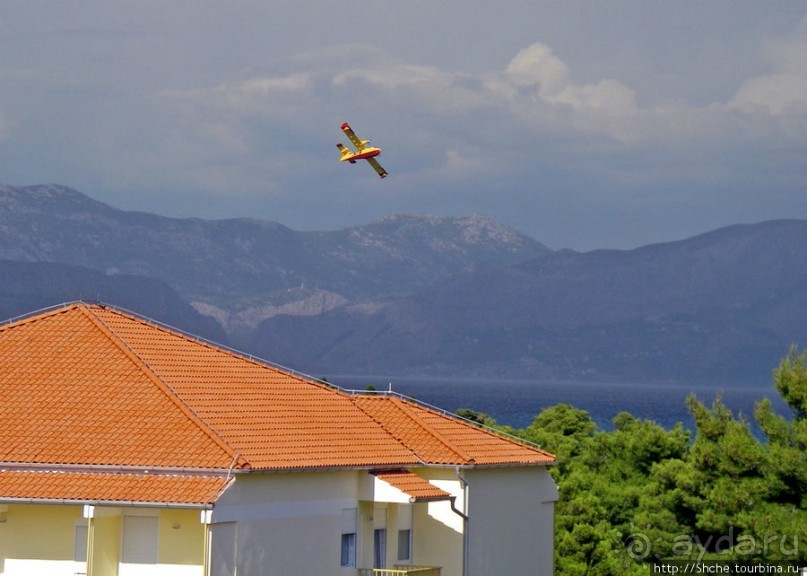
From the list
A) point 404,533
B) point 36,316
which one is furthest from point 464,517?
point 36,316

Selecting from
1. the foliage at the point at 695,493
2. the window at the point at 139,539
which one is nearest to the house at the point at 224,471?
the window at the point at 139,539

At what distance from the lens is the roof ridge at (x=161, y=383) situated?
97.5 feet

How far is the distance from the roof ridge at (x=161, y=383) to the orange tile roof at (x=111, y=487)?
0.97 meters

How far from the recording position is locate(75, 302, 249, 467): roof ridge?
97.5 feet

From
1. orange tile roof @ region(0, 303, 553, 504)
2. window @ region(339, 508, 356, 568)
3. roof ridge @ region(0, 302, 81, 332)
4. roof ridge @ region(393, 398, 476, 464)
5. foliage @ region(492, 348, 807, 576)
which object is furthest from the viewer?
foliage @ region(492, 348, 807, 576)

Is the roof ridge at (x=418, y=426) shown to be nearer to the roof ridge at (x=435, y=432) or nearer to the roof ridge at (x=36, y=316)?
the roof ridge at (x=435, y=432)

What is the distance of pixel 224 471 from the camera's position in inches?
1131

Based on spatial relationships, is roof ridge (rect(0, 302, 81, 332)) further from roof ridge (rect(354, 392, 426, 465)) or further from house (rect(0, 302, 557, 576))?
roof ridge (rect(354, 392, 426, 465))

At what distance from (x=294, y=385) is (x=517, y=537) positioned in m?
6.67

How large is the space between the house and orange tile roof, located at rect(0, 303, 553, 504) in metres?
0.05

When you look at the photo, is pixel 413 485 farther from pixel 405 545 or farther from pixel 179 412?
pixel 179 412

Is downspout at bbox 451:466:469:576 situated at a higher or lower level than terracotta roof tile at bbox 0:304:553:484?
lower

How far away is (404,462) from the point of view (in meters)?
34.8

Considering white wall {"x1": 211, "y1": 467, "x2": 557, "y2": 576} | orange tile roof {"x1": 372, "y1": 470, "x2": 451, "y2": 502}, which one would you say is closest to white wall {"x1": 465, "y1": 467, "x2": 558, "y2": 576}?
white wall {"x1": 211, "y1": 467, "x2": 557, "y2": 576}
